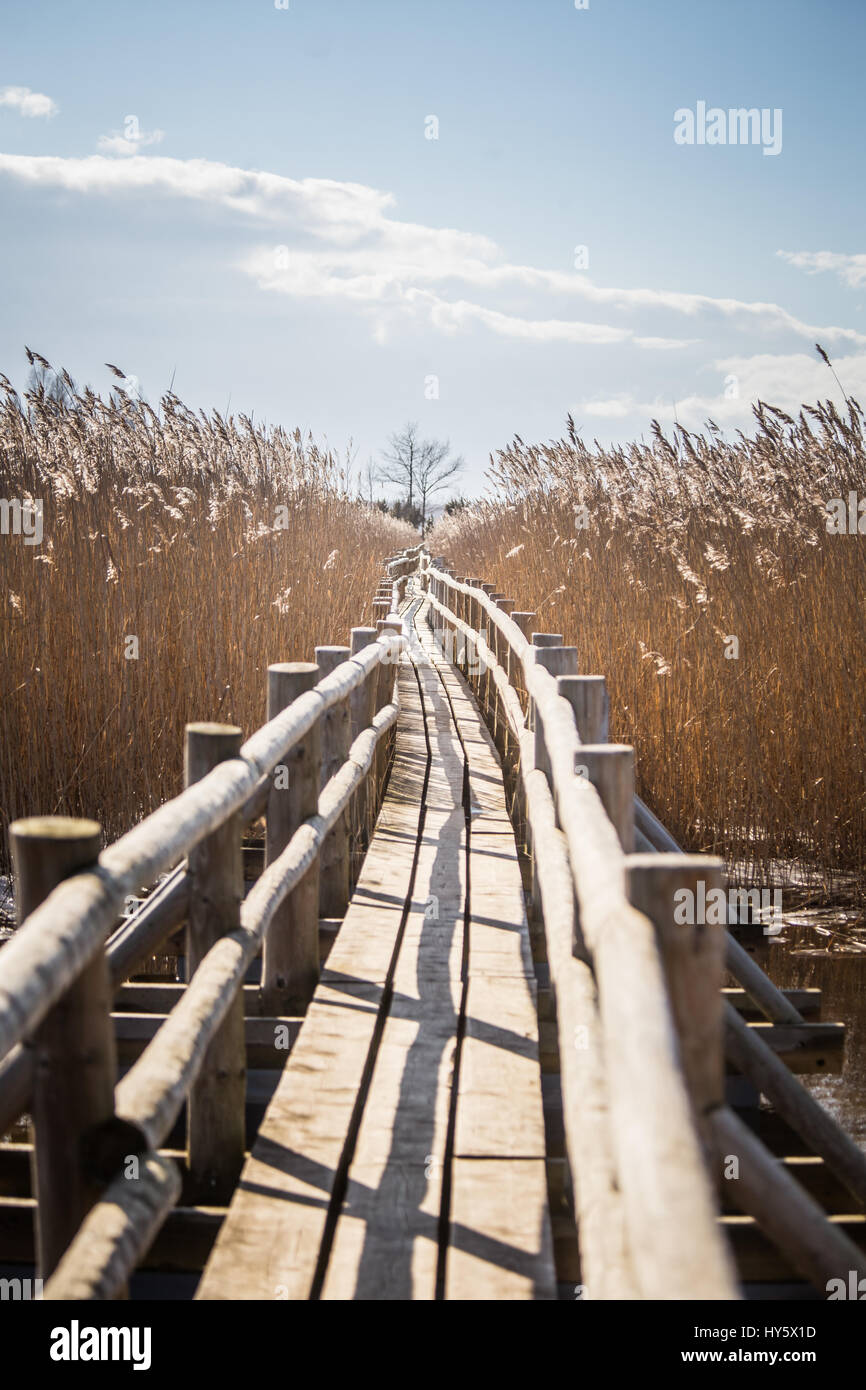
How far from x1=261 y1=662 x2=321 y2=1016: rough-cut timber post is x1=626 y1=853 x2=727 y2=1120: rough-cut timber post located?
2100 millimetres

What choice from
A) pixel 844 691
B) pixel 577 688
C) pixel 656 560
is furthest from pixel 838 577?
pixel 577 688

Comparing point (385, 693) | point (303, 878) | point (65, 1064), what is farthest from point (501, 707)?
point (65, 1064)

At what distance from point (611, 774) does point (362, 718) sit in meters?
2.86

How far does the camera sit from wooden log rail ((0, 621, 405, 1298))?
1.42 meters

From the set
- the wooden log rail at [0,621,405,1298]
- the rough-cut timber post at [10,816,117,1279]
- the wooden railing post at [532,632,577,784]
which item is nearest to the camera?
the wooden log rail at [0,621,405,1298]

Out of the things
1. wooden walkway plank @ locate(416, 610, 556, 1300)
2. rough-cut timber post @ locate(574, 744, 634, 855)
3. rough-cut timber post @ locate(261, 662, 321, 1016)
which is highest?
rough-cut timber post @ locate(574, 744, 634, 855)

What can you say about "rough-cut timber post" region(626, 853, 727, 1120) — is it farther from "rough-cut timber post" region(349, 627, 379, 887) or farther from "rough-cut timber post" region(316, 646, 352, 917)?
"rough-cut timber post" region(349, 627, 379, 887)

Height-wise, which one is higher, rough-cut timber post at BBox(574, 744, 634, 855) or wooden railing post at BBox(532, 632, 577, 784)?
wooden railing post at BBox(532, 632, 577, 784)

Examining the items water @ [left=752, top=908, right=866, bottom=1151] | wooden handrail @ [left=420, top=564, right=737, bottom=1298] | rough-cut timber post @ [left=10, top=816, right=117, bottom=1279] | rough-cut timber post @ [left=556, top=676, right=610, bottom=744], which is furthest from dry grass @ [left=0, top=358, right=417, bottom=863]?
wooden handrail @ [left=420, top=564, right=737, bottom=1298]

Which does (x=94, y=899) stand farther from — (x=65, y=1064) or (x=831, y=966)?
(x=831, y=966)

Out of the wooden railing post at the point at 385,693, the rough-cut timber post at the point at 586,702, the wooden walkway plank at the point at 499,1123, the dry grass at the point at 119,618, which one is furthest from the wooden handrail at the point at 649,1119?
the wooden railing post at the point at 385,693

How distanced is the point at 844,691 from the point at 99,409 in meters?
4.95

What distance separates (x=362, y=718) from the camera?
5.05m
